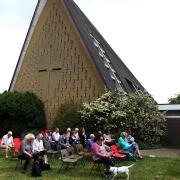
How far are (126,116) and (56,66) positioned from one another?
824 centimetres

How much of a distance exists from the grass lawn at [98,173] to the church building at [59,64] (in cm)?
1089

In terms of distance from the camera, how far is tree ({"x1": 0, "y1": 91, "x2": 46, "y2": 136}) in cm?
2581

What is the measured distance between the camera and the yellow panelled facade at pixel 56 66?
85.9 ft

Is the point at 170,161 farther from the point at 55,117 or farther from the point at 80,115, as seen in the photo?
the point at 55,117

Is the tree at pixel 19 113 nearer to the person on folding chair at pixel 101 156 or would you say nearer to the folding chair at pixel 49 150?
the folding chair at pixel 49 150

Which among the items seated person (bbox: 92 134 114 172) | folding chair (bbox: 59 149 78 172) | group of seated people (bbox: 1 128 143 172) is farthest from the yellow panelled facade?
seated person (bbox: 92 134 114 172)

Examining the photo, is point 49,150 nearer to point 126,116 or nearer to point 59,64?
point 126,116

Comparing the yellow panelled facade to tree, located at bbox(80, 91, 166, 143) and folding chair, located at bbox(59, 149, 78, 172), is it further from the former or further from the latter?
folding chair, located at bbox(59, 149, 78, 172)

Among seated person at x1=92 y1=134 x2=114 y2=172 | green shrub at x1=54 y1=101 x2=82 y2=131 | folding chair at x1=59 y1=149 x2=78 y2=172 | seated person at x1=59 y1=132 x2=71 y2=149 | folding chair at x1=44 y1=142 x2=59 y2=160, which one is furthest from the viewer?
green shrub at x1=54 y1=101 x2=82 y2=131

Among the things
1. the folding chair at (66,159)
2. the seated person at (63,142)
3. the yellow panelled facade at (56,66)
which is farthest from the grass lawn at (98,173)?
the yellow panelled facade at (56,66)

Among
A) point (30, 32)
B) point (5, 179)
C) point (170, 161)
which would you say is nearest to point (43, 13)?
point (30, 32)

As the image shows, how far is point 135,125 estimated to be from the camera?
2231 centimetres

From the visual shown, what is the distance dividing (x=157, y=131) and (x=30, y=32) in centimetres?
1428

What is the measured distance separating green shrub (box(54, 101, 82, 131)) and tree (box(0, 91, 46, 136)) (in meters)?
1.67
